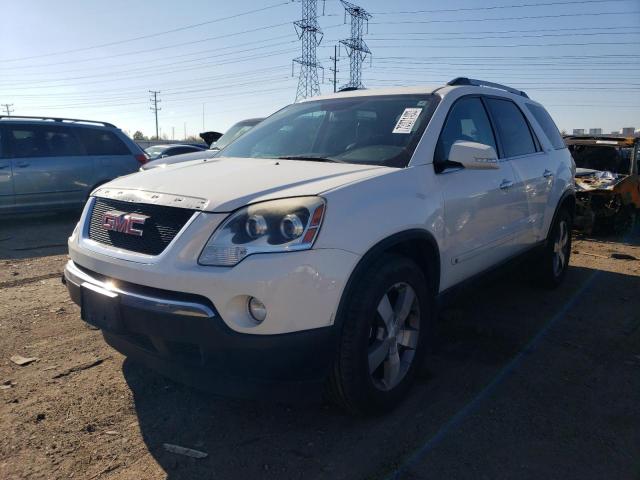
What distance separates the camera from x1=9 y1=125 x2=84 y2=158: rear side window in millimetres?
8539

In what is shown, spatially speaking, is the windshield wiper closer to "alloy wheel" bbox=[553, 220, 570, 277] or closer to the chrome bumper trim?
the chrome bumper trim

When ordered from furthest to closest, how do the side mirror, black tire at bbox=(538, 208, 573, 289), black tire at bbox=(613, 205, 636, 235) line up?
black tire at bbox=(613, 205, 636, 235) < black tire at bbox=(538, 208, 573, 289) < the side mirror

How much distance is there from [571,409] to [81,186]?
8464mm

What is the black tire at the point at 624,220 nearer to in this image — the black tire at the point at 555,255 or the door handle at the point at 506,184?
the black tire at the point at 555,255

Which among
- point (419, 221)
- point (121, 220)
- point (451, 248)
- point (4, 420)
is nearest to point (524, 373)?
point (451, 248)

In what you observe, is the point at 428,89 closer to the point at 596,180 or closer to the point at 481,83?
the point at 481,83

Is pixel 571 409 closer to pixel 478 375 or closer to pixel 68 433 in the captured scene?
pixel 478 375

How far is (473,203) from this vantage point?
141 inches

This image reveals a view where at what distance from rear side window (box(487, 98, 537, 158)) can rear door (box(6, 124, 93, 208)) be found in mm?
7250

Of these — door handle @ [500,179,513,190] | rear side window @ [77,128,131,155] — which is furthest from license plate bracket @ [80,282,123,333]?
rear side window @ [77,128,131,155]

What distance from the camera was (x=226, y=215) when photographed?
2.46 meters

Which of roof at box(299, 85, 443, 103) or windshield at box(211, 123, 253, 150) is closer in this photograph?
roof at box(299, 85, 443, 103)

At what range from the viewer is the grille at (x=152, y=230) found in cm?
255

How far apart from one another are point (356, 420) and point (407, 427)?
27 cm
